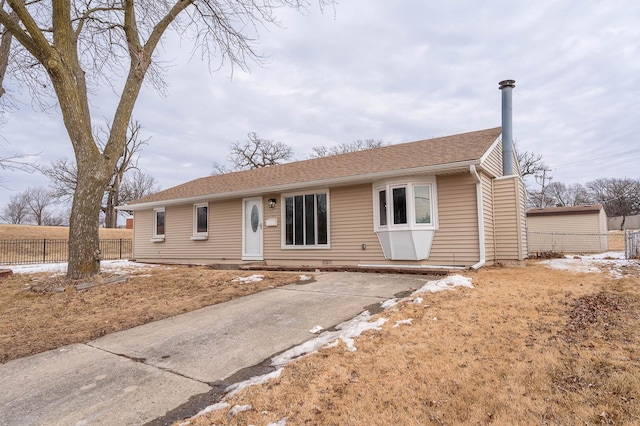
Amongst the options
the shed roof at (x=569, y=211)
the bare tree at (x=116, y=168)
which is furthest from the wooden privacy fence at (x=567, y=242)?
the bare tree at (x=116, y=168)

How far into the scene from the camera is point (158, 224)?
13992 millimetres

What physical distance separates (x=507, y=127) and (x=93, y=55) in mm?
12257

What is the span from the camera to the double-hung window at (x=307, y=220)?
396 inches

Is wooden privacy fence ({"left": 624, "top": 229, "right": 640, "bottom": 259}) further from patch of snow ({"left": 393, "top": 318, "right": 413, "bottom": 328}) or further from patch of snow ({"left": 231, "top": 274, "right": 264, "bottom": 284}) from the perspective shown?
patch of snow ({"left": 231, "top": 274, "right": 264, "bottom": 284})

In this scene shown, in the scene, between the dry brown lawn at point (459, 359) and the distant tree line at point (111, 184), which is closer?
the dry brown lawn at point (459, 359)

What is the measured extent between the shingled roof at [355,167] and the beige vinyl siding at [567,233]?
30.3ft

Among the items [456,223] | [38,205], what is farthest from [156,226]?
[38,205]

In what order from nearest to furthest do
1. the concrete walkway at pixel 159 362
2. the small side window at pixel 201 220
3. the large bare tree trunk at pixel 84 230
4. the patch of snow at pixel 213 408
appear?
the patch of snow at pixel 213 408 → the concrete walkway at pixel 159 362 → the large bare tree trunk at pixel 84 230 → the small side window at pixel 201 220

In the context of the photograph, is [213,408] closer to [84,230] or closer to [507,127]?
[84,230]

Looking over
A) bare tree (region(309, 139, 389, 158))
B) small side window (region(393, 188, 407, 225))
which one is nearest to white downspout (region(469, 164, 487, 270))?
small side window (region(393, 188, 407, 225))

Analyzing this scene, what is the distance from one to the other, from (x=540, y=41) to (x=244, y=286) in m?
11.4

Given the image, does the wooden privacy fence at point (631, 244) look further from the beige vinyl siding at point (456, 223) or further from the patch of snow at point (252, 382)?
the patch of snow at point (252, 382)

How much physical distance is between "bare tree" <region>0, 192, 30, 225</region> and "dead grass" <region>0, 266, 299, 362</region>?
2220 inches

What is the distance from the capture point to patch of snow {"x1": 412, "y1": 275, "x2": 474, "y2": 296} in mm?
5672
